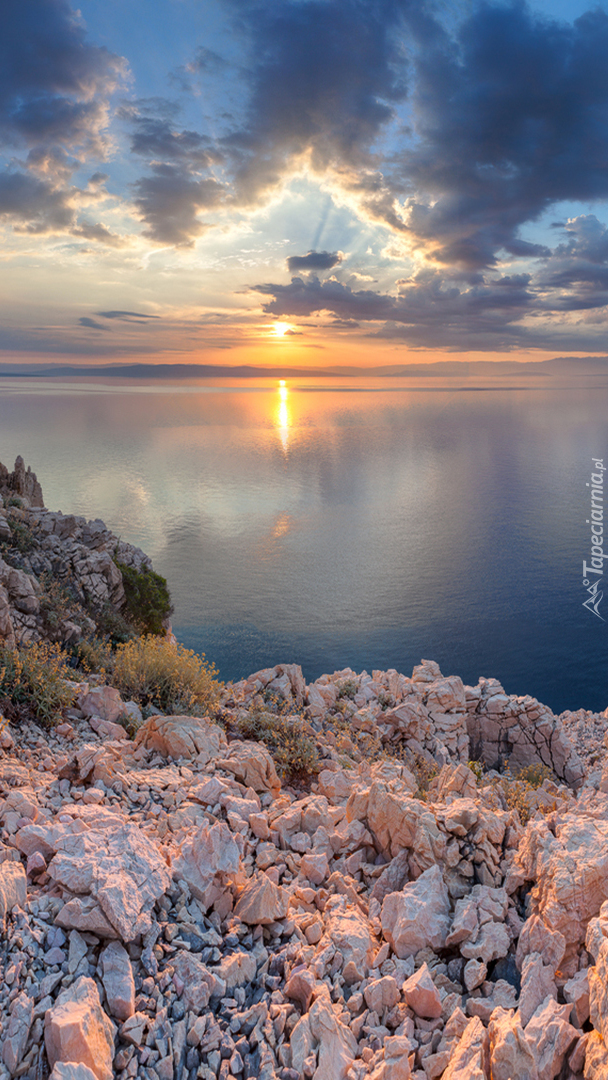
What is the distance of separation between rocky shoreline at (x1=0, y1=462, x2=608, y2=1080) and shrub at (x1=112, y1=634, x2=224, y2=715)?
3576mm

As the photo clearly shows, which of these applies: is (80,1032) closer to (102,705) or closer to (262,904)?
(262,904)

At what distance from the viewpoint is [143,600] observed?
94.1 feet

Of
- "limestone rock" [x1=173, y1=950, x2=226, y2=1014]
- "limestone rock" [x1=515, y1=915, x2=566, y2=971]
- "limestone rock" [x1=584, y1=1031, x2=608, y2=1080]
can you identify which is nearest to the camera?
"limestone rock" [x1=584, y1=1031, x2=608, y2=1080]

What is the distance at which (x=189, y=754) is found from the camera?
10422mm

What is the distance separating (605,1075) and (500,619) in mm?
64204

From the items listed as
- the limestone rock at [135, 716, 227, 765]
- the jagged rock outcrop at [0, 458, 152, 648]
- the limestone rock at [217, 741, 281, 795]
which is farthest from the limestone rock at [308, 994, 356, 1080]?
the jagged rock outcrop at [0, 458, 152, 648]

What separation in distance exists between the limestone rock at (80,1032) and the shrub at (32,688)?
6.79 metres

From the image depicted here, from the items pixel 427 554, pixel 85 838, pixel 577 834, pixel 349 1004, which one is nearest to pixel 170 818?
pixel 85 838

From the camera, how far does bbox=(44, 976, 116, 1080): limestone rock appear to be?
171 inches

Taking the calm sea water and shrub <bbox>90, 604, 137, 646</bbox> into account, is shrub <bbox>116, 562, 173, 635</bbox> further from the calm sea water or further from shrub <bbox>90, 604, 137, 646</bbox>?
the calm sea water

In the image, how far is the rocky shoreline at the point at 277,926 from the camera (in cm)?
468

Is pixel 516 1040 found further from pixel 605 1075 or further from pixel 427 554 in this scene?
pixel 427 554

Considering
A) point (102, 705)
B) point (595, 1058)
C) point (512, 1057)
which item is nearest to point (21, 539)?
point (102, 705)

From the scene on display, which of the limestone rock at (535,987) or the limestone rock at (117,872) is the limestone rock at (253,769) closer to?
the limestone rock at (117,872)
